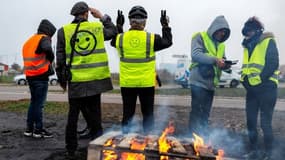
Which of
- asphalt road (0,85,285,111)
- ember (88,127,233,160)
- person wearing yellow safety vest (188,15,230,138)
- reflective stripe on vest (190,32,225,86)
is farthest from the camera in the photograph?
asphalt road (0,85,285,111)

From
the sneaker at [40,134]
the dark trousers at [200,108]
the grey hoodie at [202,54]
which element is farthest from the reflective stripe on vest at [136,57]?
the sneaker at [40,134]

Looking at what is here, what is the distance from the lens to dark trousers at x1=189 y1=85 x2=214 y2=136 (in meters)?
5.44

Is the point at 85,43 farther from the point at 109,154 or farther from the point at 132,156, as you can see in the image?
the point at 132,156

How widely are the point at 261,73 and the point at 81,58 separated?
2.51 metres

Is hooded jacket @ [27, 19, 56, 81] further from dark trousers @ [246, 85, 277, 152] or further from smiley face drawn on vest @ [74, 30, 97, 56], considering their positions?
dark trousers @ [246, 85, 277, 152]

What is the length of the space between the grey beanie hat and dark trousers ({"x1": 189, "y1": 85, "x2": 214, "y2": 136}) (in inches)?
77.4

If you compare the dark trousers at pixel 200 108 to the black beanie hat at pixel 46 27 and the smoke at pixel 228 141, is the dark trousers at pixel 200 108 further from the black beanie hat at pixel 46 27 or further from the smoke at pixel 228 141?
the black beanie hat at pixel 46 27

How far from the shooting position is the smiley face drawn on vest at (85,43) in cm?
484

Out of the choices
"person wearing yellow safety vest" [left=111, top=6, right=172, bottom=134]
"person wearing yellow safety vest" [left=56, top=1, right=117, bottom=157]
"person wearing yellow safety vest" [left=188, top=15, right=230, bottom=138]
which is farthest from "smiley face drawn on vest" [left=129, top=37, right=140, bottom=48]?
"person wearing yellow safety vest" [left=188, top=15, right=230, bottom=138]

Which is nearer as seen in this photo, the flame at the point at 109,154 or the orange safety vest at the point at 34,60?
the flame at the point at 109,154

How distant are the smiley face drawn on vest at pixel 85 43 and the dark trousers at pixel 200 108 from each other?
5.48ft

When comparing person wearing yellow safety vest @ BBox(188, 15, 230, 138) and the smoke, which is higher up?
person wearing yellow safety vest @ BBox(188, 15, 230, 138)

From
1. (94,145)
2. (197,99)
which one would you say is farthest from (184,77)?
(94,145)

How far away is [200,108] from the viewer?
17.9 feet
